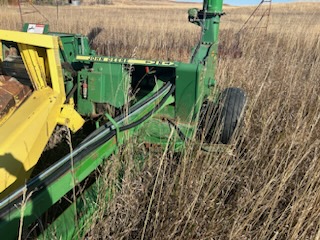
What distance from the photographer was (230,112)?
2.78 meters

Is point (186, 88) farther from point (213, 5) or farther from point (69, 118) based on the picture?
point (213, 5)

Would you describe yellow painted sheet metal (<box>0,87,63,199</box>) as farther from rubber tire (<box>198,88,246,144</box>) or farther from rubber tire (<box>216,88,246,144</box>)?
rubber tire (<box>216,88,246,144</box>)

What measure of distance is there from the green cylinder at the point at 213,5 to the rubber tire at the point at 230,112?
111 centimetres

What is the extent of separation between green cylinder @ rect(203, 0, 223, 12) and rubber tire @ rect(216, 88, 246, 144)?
43.6 inches

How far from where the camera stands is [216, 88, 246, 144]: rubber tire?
2754 mm

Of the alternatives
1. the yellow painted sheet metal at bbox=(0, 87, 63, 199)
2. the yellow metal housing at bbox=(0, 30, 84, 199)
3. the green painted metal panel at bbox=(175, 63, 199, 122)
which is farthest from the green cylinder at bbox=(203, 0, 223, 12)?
the yellow painted sheet metal at bbox=(0, 87, 63, 199)

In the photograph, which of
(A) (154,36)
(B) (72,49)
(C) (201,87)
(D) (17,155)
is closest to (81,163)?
(D) (17,155)

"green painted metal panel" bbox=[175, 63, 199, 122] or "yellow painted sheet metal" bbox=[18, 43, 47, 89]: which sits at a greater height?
"yellow painted sheet metal" bbox=[18, 43, 47, 89]

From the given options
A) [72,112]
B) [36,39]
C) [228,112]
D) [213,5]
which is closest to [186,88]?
[228,112]

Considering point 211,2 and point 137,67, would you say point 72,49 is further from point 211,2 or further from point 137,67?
point 211,2

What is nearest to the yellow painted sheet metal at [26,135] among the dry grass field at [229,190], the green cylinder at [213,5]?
the dry grass field at [229,190]

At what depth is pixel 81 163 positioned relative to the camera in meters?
1.57

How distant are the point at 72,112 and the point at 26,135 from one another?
1.94 ft

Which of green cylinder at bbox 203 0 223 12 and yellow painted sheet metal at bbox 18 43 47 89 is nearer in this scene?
yellow painted sheet metal at bbox 18 43 47 89
